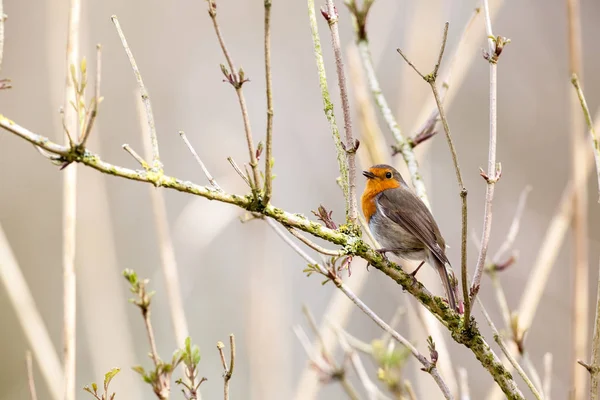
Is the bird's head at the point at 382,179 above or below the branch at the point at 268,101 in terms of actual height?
above

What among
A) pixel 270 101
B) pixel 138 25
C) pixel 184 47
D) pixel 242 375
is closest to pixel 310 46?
pixel 184 47

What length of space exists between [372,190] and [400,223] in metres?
0.44

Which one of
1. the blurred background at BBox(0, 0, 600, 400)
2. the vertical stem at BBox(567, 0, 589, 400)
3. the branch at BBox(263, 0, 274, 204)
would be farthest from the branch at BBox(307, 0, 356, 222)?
the blurred background at BBox(0, 0, 600, 400)

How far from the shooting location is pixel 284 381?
3066 millimetres

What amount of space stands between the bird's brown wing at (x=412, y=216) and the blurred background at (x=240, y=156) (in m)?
0.98

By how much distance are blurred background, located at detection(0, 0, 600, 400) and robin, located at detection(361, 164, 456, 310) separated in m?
0.89

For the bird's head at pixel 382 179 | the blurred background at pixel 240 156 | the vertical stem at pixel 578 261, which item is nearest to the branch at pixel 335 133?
the vertical stem at pixel 578 261

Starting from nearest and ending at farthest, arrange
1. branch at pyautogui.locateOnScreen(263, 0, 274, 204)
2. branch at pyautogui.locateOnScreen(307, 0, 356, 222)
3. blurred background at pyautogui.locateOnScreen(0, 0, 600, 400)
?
branch at pyautogui.locateOnScreen(263, 0, 274, 204) → branch at pyautogui.locateOnScreen(307, 0, 356, 222) → blurred background at pyautogui.locateOnScreen(0, 0, 600, 400)

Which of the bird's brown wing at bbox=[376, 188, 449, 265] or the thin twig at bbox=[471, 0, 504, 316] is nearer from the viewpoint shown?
the thin twig at bbox=[471, 0, 504, 316]

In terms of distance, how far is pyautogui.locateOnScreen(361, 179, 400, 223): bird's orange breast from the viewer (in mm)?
2926

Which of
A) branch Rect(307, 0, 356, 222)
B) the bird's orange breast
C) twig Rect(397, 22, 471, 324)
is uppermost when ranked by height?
the bird's orange breast

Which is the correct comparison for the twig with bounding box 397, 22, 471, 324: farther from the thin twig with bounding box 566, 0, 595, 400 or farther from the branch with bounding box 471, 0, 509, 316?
the thin twig with bounding box 566, 0, 595, 400

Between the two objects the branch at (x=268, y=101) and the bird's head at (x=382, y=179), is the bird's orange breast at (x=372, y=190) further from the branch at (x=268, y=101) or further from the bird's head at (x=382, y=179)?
the branch at (x=268, y=101)

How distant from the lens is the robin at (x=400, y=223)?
2.44 m
